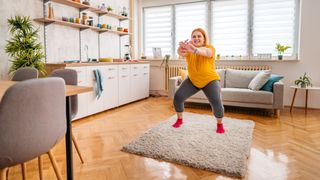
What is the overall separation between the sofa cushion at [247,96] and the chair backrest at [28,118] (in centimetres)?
356

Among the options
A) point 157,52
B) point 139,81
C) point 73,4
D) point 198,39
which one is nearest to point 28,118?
point 198,39

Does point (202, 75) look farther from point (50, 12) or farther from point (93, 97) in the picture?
point (50, 12)

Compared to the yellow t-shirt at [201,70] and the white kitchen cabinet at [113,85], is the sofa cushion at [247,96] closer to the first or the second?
the yellow t-shirt at [201,70]

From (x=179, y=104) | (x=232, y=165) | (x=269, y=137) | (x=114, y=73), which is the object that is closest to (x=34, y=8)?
(x=114, y=73)

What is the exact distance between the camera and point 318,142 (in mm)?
2764

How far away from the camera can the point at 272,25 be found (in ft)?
16.2

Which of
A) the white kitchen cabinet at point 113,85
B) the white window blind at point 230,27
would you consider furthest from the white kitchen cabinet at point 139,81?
the white window blind at point 230,27

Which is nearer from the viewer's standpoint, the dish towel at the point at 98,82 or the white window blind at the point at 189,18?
the dish towel at the point at 98,82

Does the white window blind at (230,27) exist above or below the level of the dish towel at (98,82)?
above

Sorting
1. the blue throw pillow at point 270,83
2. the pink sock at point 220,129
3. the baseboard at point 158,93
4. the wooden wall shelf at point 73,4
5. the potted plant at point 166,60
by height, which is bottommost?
the pink sock at point 220,129

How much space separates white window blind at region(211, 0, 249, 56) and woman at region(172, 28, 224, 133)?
2701mm

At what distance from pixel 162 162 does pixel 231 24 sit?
160 inches

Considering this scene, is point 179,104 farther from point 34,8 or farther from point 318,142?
point 34,8

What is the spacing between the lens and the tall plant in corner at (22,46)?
10.3 ft
